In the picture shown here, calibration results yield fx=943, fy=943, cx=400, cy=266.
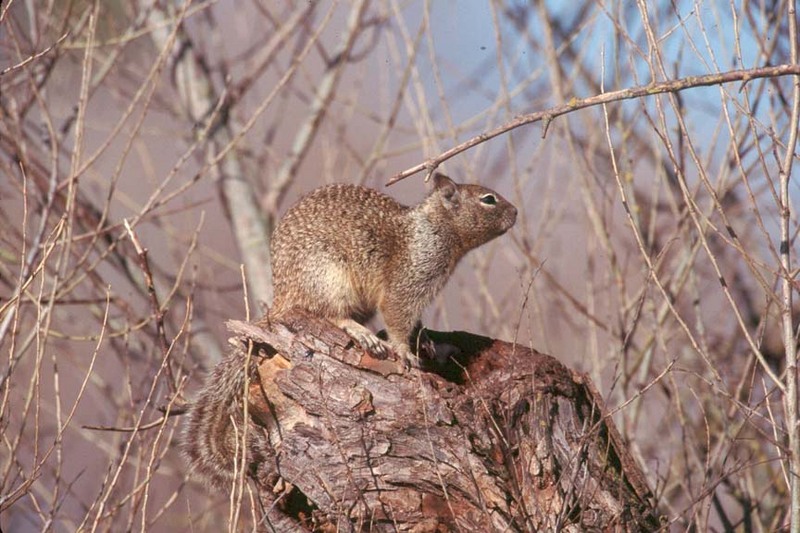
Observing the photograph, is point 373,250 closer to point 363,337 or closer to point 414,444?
point 363,337

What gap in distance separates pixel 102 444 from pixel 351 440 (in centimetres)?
332

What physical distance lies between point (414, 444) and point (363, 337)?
625 mm

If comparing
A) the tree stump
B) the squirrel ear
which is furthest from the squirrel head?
the tree stump

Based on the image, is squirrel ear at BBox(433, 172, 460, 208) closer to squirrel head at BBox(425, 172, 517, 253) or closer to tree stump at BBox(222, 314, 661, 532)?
squirrel head at BBox(425, 172, 517, 253)

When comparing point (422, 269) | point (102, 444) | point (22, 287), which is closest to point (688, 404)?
point (422, 269)

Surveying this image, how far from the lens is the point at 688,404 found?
744cm

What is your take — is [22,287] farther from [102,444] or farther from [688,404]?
[688,404]

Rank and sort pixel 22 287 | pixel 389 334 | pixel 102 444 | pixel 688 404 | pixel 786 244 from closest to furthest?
pixel 22 287
pixel 786 244
pixel 389 334
pixel 102 444
pixel 688 404

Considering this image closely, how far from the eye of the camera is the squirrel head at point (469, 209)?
14.9 feet

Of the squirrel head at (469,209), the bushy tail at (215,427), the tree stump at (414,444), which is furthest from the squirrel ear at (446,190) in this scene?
the bushy tail at (215,427)

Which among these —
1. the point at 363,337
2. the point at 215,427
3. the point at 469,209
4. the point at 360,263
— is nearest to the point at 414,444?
the point at 363,337

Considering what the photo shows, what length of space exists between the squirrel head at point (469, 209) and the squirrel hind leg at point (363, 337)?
744 mm

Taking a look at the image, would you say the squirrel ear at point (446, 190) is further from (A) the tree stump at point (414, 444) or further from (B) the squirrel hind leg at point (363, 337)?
(A) the tree stump at point (414, 444)

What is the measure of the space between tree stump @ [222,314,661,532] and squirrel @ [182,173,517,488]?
0.74 feet
